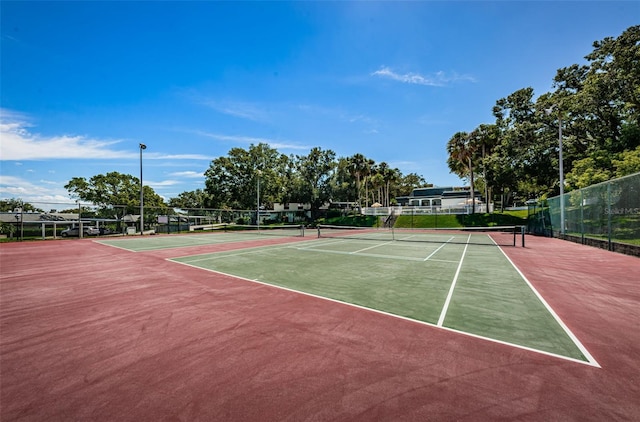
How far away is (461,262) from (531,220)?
2534 cm

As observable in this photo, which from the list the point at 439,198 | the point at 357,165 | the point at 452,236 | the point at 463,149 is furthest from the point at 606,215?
the point at 439,198

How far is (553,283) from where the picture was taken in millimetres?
7902

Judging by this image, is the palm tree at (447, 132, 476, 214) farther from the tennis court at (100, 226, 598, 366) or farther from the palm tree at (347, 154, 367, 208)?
the tennis court at (100, 226, 598, 366)

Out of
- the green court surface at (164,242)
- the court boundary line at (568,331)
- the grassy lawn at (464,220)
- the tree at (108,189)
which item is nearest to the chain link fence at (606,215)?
the court boundary line at (568,331)

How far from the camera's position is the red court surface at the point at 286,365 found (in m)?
2.82

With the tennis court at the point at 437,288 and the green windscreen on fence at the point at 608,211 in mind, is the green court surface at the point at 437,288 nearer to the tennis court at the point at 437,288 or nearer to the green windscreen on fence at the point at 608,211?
the tennis court at the point at 437,288

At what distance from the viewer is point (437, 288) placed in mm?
7336

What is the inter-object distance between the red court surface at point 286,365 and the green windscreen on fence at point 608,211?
772cm

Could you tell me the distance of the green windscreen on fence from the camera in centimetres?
1145

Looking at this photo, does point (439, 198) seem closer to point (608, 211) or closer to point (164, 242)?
point (608, 211)

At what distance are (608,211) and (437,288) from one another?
12.7 metres

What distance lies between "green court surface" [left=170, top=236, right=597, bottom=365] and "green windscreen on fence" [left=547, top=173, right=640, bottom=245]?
206 inches

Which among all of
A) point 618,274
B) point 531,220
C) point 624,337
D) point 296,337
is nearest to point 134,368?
point 296,337

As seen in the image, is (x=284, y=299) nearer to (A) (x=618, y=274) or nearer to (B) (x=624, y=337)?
(B) (x=624, y=337)
